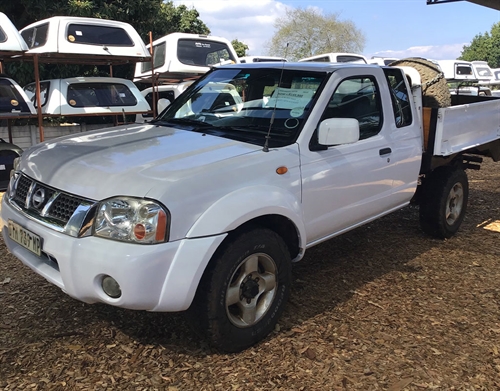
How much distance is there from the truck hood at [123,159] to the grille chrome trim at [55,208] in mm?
45

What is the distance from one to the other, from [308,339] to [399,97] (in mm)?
2519

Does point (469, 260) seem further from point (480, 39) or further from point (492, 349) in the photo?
point (480, 39)

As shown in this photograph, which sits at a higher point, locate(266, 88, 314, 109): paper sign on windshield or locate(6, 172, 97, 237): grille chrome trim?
locate(266, 88, 314, 109): paper sign on windshield

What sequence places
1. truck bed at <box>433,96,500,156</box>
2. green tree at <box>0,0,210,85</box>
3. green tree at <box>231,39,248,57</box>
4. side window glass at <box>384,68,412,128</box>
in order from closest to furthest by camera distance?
1. side window glass at <box>384,68,412,128</box>
2. truck bed at <box>433,96,500,156</box>
3. green tree at <box>0,0,210,85</box>
4. green tree at <box>231,39,248,57</box>

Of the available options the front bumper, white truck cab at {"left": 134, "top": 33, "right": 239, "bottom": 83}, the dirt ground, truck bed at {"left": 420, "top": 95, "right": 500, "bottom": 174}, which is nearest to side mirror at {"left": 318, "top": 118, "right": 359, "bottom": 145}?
the front bumper

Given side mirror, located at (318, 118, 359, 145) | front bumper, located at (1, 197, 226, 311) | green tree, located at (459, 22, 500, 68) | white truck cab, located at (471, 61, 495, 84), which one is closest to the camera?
front bumper, located at (1, 197, 226, 311)

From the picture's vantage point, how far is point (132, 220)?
2600 millimetres

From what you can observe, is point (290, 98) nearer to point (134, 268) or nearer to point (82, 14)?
point (134, 268)

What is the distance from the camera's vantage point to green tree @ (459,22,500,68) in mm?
65750

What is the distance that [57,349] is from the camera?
312 cm

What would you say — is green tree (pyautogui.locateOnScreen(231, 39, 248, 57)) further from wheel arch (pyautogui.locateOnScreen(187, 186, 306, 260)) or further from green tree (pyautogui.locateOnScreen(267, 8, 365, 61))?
wheel arch (pyautogui.locateOnScreen(187, 186, 306, 260))

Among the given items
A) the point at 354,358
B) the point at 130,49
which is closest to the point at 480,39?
the point at 130,49

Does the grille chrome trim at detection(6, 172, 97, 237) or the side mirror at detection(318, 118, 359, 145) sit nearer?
the grille chrome trim at detection(6, 172, 97, 237)

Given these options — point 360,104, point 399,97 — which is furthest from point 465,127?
point 360,104
